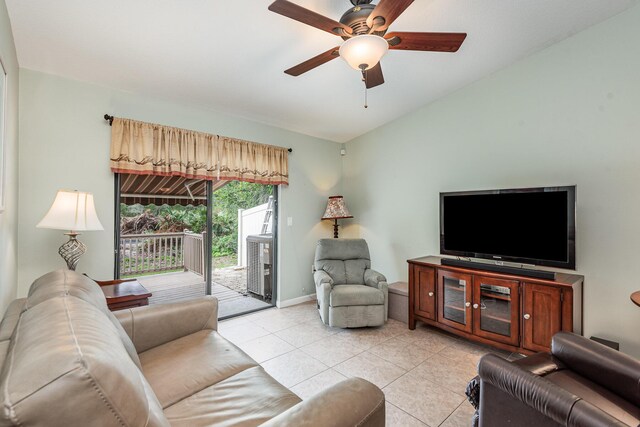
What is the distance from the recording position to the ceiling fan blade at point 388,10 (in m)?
1.50

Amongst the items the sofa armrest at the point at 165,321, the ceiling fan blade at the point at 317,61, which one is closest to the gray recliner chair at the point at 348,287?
the sofa armrest at the point at 165,321

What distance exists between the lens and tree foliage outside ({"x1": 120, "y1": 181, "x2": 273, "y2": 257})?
123 inches

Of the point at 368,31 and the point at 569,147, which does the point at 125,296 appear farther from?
the point at 569,147

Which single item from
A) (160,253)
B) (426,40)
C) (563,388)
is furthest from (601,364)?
(160,253)

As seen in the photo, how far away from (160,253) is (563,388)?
3702 millimetres

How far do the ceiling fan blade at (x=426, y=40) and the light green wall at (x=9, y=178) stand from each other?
7.18 feet

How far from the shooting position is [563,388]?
1396 millimetres

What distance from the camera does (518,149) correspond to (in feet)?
9.86

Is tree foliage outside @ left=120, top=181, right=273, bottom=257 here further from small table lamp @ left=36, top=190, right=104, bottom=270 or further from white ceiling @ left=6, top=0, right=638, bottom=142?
white ceiling @ left=6, top=0, right=638, bottom=142

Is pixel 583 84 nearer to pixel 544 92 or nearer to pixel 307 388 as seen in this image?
pixel 544 92

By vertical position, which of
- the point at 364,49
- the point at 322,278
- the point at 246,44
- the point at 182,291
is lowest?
the point at 182,291

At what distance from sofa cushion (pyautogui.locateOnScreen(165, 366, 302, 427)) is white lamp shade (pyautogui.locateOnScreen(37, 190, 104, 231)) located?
1.59 m

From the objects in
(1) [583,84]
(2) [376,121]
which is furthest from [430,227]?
(1) [583,84]

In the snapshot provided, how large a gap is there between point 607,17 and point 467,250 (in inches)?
89.8
